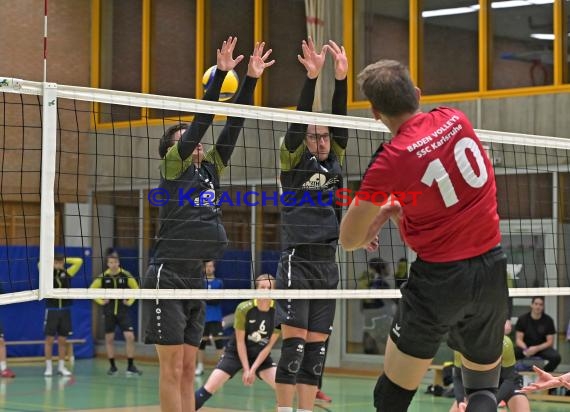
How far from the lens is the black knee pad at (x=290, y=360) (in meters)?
6.79


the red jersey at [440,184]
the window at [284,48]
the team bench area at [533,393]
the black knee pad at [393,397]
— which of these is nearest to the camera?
the red jersey at [440,184]

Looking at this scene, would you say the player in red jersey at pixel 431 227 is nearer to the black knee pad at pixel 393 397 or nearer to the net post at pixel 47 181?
the black knee pad at pixel 393 397

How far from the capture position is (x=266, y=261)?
16.3 m

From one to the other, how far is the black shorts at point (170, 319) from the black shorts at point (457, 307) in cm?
231

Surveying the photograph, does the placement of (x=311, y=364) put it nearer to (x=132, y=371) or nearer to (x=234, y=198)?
(x=132, y=371)

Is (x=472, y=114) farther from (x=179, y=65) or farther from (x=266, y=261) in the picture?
(x=179, y=65)

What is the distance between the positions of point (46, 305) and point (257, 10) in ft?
19.6

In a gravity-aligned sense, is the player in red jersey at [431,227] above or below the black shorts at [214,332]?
above

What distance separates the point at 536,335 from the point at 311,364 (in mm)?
6955

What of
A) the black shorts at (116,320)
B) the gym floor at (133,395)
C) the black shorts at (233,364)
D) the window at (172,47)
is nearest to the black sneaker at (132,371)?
the gym floor at (133,395)

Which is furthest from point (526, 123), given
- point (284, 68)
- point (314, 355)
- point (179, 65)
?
point (314, 355)

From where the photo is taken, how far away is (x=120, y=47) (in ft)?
63.1

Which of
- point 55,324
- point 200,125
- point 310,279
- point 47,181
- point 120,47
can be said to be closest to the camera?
point 47,181

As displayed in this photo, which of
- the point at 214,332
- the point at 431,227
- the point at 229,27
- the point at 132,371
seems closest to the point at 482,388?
the point at 431,227
